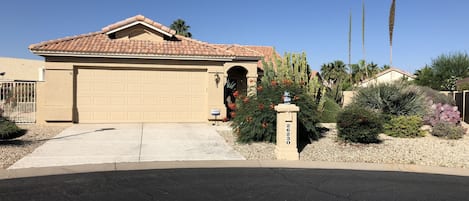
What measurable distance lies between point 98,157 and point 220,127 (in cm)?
695

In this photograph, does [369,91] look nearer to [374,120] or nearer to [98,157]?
[374,120]

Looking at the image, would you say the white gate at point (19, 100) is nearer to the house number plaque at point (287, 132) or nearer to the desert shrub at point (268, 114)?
the desert shrub at point (268, 114)

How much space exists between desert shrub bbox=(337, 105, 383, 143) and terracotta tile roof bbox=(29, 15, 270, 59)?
696cm

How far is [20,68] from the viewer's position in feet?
178

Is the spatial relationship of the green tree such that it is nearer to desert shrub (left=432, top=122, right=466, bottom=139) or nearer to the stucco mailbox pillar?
desert shrub (left=432, top=122, right=466, bottom=139)

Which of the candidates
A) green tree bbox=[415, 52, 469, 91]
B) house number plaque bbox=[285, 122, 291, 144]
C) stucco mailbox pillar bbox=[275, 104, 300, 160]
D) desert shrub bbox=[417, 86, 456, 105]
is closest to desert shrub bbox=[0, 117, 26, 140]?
stucco mailbox pillar bbox=[275, 104, 300, 160]

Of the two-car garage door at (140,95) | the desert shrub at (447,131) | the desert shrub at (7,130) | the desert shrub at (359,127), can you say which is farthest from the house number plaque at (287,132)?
the desert shrub at (7,130)

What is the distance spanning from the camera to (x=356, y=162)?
9.97 meters

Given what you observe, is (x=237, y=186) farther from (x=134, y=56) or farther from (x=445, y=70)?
(x=445, y=70)

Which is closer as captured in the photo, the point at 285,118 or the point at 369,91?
the point at 285,118

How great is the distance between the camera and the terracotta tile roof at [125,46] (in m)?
16.0

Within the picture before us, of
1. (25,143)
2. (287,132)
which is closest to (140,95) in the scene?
(25,143)

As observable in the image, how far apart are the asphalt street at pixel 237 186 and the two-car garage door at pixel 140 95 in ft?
29.1

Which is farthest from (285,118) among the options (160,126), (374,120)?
(160,126)
